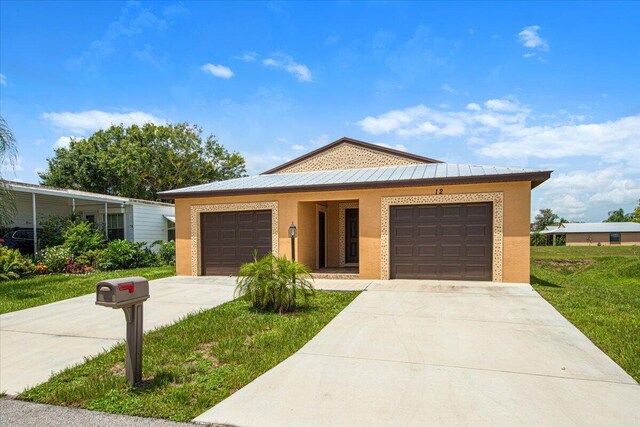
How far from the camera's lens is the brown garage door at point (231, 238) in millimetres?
12094

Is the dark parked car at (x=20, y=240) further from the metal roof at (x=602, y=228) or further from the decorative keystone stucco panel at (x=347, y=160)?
the metal roof at (x=602, y=228)

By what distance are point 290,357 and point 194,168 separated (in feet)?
91.2

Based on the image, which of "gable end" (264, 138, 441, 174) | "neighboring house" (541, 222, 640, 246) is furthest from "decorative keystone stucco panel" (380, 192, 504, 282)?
"neighboring house" (541, 222, 640, 246)

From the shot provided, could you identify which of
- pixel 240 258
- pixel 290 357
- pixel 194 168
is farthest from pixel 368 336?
pixel 194 168

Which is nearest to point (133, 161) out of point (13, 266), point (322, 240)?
point (13, 266)

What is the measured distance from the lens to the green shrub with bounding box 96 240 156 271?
14.6 m

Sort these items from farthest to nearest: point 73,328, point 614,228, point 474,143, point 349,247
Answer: point 614,228
point 474,143
point 349,247
point 73,328

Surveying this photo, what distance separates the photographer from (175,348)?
4.97m

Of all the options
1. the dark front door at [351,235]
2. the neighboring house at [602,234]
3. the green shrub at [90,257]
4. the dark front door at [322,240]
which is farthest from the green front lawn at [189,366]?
the neighboring house at [602,234]

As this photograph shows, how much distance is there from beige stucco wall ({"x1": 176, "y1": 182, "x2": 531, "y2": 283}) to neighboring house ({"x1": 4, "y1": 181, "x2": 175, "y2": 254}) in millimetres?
6433

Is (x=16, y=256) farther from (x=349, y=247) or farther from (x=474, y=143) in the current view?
(x=474, y=143)

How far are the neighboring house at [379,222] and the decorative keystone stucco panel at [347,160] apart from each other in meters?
2.60

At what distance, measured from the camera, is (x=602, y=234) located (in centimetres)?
5281

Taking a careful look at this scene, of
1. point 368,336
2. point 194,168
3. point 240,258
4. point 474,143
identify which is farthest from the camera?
point 194,168
